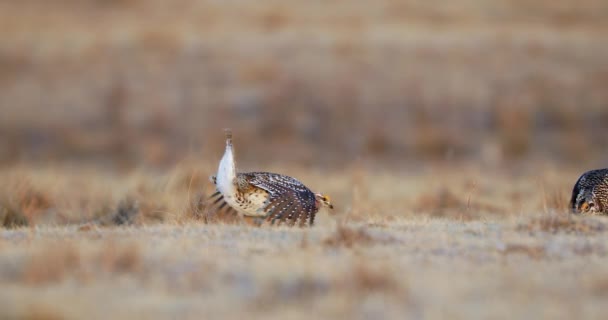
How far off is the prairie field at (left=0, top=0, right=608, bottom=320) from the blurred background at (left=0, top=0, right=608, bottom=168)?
62 mm

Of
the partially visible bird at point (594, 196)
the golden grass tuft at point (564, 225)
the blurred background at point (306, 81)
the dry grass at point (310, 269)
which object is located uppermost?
the blurred background at point (306, 81)

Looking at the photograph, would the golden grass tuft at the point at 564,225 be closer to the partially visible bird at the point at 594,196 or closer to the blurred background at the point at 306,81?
the partially visible bird at the point at 594,196

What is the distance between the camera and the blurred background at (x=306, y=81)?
846 inches

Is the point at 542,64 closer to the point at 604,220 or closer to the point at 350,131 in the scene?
the point at 350,131

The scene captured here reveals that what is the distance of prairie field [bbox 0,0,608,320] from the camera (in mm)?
7156

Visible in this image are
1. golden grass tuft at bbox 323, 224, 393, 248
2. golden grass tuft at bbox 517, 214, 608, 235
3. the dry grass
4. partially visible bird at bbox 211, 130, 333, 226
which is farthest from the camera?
partially visible bird at bbox 211, 130, 333, 226

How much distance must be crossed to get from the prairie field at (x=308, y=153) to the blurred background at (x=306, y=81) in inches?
2.4

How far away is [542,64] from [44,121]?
36.3 ft

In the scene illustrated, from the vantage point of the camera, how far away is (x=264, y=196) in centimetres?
→ 1012

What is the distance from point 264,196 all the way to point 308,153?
11.0 metres

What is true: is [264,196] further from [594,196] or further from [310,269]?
[594,196]

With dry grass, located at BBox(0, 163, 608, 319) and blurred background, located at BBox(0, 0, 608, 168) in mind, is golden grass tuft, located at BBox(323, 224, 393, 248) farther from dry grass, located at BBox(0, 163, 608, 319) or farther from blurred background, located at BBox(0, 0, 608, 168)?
blurred background, located at BBox(0, 0, 608, 168)

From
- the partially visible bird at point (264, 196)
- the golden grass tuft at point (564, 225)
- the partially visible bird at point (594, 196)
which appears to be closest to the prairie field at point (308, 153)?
the golden grass tuft at point (564, 225)

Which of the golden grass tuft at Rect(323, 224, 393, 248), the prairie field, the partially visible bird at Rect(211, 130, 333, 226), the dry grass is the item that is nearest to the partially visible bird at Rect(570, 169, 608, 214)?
the prairie field
